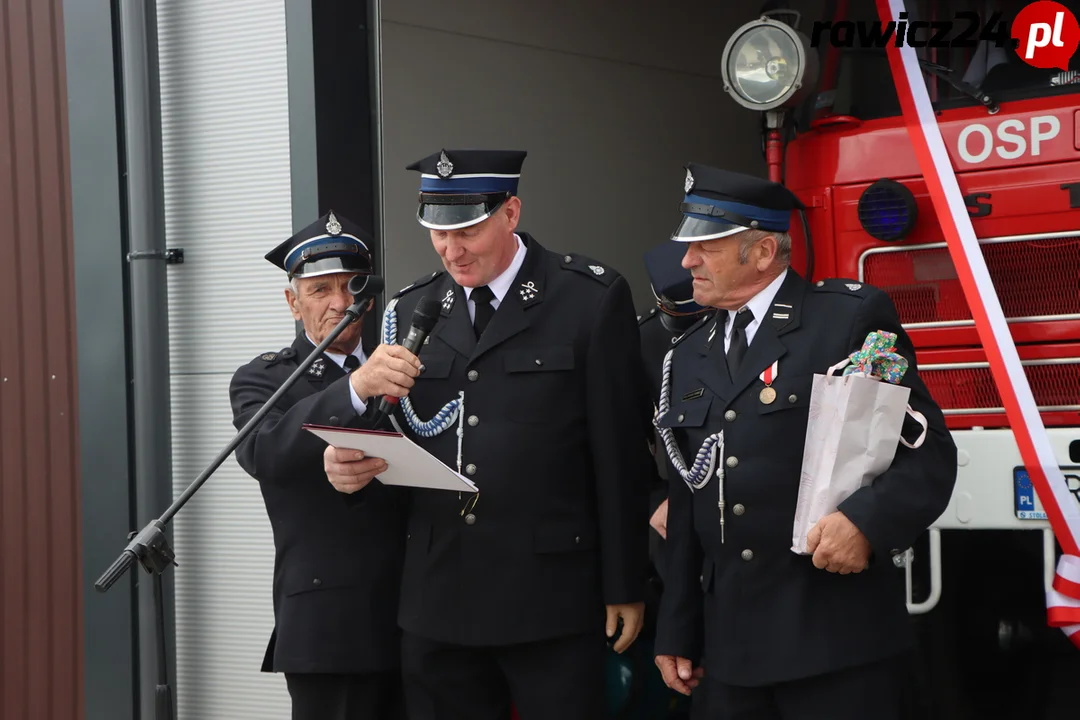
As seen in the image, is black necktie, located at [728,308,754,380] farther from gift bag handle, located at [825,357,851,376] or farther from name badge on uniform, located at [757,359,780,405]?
gift bag handle, located at [825,357,851,376]

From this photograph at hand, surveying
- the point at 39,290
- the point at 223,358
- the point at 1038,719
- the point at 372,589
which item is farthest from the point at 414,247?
the point at 1038,719

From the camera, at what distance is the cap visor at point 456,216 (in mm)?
2752

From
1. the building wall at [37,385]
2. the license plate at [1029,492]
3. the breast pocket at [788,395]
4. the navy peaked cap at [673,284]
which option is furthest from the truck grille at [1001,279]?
the building wall at [37,385]

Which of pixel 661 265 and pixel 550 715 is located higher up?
pixel 661 265

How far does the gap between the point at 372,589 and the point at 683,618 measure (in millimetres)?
800

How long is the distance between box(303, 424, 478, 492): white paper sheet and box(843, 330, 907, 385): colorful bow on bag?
83cm

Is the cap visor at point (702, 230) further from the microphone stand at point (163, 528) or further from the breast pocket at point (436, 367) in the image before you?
the microphone stand at point (163, 528)

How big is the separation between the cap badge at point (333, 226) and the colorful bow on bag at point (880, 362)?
1.49 metres

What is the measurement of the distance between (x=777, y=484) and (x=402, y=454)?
31.0 inches

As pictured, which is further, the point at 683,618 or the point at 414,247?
the point at 414,247

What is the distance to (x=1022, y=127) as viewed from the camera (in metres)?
3.30

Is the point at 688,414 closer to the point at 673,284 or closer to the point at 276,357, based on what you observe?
the point at 276,357

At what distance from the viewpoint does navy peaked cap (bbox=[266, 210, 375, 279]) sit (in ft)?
10.5

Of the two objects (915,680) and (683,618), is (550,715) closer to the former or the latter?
(683,618)
